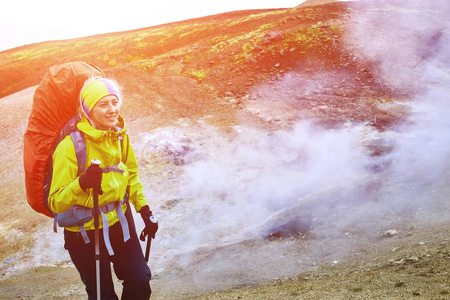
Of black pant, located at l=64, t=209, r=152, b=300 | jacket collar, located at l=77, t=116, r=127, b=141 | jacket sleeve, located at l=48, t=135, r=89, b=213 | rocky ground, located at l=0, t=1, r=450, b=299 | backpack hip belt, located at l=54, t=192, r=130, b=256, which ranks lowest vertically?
rocky ground, located at l=0, t=1, r=450, b=299

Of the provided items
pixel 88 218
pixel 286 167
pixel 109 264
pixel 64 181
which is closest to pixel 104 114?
pixel 64 181

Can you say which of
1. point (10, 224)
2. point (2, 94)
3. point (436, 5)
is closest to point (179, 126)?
point (10, 224)

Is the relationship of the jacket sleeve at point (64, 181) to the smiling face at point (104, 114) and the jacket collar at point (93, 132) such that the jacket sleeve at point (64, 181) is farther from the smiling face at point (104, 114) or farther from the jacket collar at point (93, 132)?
the smiling face at point (104, 114)

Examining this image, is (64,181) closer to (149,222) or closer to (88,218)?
(88,218)

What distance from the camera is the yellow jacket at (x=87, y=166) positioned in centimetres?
251

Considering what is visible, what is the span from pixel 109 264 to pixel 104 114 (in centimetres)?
109

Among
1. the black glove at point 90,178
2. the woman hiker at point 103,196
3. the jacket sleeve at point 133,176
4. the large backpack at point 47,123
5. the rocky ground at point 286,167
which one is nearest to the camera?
the black glove at point 90,178

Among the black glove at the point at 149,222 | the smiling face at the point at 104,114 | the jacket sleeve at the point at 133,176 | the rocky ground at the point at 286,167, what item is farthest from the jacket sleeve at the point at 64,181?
the rocky ground at the point at 286,167

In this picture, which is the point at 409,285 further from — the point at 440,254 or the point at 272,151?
the point at 272,151

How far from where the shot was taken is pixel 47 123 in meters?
2.73

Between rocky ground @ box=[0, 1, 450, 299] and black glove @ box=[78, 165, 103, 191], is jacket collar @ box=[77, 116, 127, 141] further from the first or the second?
rocky ground @ box=[0, 1, 450, 299]

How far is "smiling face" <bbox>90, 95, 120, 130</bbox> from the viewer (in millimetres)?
2699

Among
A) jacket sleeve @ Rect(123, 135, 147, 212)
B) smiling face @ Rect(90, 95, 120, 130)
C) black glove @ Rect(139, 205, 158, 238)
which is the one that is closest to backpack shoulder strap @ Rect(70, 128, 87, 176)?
smiling face @ Rect(90, 95, 120, 130)

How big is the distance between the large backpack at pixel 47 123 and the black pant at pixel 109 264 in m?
0.39
